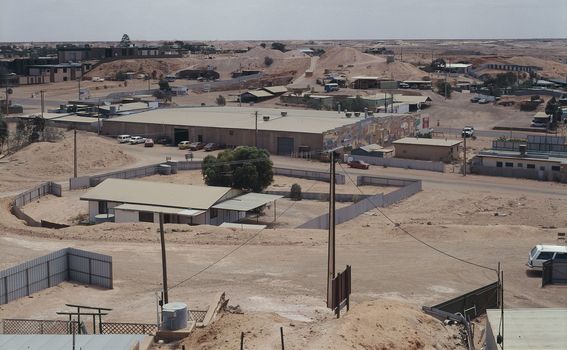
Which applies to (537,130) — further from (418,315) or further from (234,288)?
(418,315)

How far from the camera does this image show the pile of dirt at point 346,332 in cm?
1541

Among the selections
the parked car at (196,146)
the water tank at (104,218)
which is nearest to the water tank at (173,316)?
the water tank at (104,218)

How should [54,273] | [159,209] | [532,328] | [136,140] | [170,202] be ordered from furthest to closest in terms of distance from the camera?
1. [136,140]
2. [170,202]
3. [159,209]
4. [54,273]
5. [532,328]

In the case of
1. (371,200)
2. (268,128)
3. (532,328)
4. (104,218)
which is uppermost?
(268,128)

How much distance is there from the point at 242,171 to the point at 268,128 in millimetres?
20064

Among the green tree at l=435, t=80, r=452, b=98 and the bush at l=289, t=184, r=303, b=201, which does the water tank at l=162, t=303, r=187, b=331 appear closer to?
the bush at l=289, t=184, r=303, b=201

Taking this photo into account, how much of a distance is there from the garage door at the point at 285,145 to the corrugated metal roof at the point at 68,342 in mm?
43983

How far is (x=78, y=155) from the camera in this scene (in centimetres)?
5322

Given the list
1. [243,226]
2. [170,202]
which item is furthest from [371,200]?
[170,202]

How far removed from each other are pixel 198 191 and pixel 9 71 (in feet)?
330

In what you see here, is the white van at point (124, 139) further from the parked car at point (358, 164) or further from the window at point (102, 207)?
the window at point (102, 207)

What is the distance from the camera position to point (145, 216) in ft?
118

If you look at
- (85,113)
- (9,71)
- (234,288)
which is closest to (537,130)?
(85,113)

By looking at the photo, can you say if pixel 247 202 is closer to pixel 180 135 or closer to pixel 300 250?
pixel 300 250
